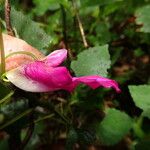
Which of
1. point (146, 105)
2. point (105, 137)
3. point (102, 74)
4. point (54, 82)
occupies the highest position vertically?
point (54, 82)

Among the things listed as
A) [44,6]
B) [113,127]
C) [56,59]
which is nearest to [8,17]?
[56,59]

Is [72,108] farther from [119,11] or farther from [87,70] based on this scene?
[119,11]

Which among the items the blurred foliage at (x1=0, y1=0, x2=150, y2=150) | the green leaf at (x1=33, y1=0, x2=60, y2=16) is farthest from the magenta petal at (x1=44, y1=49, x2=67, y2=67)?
the green leaf at (x1=33, y1=0, x2=60, y2=16)

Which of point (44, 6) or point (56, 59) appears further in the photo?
point (44, 6)

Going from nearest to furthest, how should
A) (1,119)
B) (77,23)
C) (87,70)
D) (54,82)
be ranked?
(54,82) → (87,70) → (1,119) → (77,23)

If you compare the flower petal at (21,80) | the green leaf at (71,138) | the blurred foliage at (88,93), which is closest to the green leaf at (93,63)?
the blurred foliage at (88,93)

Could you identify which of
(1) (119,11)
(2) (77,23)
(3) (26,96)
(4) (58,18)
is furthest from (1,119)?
(1) (119,11)

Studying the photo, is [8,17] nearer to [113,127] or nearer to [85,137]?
[85,137]
